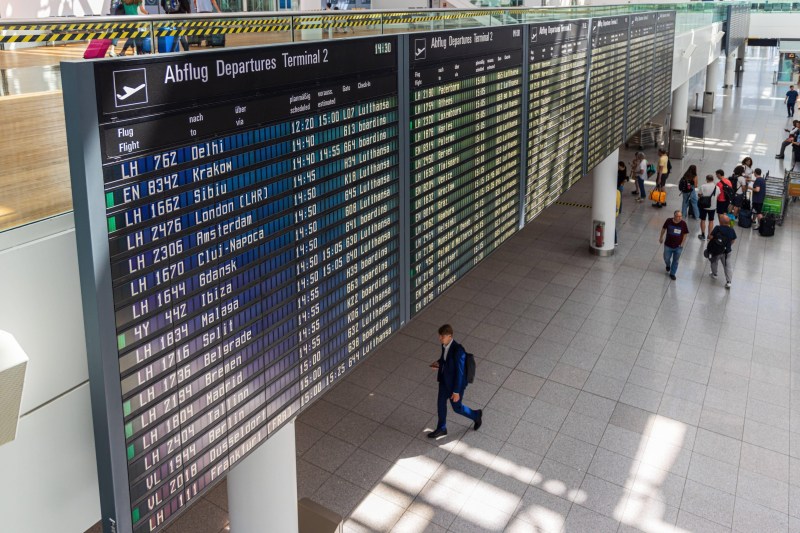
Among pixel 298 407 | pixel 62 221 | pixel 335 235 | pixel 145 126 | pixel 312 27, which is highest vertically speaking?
pixel 312 27

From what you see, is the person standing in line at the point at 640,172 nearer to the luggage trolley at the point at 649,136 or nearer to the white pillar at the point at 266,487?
the luggage trolley at the point at 649,136

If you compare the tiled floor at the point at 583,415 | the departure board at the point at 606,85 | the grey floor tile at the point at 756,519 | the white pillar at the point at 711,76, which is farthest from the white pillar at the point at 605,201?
the white pillar at the point at 711,76

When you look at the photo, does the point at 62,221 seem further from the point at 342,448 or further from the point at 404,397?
the point at 404,397

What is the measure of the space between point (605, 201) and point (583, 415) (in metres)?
6.87

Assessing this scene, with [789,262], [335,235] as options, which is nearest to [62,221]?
[335,235]

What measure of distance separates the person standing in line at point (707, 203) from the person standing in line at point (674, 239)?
2.62 metres

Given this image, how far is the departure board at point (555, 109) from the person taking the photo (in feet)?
22.4

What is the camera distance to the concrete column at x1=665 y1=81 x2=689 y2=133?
22875 millimetres

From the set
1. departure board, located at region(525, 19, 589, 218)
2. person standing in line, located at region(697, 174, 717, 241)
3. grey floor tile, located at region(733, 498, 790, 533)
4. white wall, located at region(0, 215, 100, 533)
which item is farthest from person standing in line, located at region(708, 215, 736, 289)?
white wall, located at region(0, 215, 100, 533)

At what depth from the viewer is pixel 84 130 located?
7.65ft

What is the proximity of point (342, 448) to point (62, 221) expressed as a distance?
20.1 ft

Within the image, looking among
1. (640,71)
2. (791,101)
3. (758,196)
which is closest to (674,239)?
(640,71)

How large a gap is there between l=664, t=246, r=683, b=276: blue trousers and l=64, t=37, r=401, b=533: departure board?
411 inches

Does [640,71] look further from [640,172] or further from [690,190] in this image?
[640,172]
